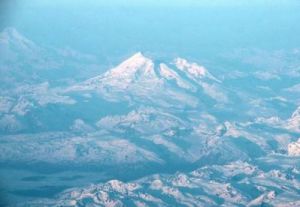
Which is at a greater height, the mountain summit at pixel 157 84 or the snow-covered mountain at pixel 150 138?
the mountain summit at pixel 157 84

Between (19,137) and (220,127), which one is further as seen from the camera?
(220,127)

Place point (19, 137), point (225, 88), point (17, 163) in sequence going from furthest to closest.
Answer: point (225, 88)
point (19, 137)
point (17, 163)

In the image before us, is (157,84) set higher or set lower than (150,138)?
higher

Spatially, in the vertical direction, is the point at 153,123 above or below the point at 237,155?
above

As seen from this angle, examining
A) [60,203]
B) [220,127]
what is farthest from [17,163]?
[220,127]

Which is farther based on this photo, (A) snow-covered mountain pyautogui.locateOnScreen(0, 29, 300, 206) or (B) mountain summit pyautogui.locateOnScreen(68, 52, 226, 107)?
(B) mountain summit pyautogui.locateOnScreen(68, 52, 226, 107)

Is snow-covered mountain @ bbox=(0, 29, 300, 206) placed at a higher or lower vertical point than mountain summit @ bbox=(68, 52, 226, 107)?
lower

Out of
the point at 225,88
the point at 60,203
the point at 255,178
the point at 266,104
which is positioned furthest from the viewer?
the point at 225,88

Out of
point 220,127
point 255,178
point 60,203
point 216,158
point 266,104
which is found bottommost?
point 60,203

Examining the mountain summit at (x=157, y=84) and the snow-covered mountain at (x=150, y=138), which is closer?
the snow-covered mountain at (x=150, y=138)

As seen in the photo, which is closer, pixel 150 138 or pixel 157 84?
pixel 150 138

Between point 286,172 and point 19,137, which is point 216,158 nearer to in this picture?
point 286,172
